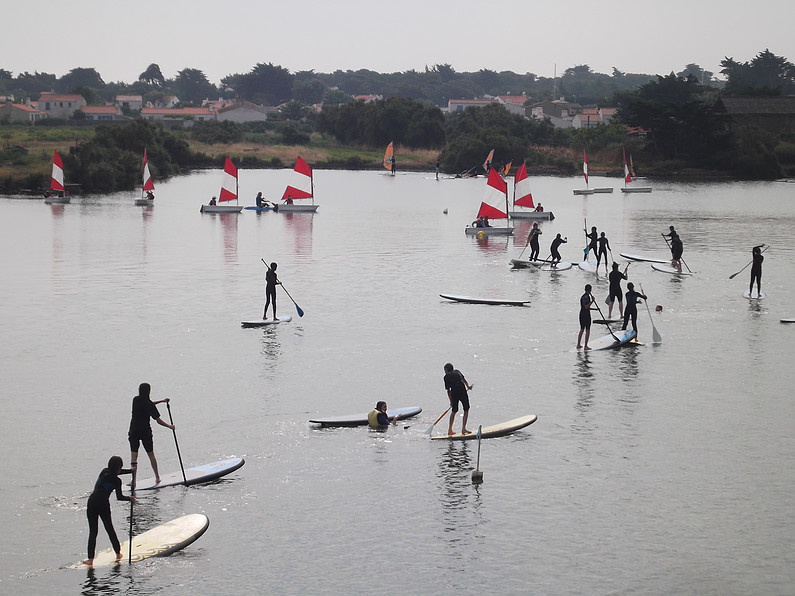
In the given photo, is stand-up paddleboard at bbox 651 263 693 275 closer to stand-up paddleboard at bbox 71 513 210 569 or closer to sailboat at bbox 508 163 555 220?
sailboat at bbox 508 163 555 220

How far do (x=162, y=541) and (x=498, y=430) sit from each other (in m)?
9.35

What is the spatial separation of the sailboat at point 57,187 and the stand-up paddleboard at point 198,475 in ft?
238

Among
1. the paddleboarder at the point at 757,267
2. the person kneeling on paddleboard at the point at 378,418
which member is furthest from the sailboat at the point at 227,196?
the person kneeling on paddleboard at the point at 378,418

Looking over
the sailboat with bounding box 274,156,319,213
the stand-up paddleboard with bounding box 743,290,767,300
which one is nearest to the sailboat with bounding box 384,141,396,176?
the sailboat with bounding box 274,156,319,213

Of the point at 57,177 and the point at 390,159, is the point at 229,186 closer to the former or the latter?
the point at 57,177

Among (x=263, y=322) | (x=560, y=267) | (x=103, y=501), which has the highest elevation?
(x=560, y=267)

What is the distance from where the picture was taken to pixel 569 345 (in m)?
35.1

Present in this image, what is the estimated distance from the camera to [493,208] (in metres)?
66.2

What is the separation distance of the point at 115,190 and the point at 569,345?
81.3 metres

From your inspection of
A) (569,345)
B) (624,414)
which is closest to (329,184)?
(569,345)

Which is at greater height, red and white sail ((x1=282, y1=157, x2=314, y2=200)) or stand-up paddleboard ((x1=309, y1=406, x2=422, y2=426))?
red and white sail ((x1=282, y1=157, x2=314, y2=200))

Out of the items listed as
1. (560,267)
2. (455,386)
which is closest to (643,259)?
(560,267)

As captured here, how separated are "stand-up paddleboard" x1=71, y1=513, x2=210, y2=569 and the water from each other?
0.26 m

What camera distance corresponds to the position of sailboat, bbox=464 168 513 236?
63.4 metres
